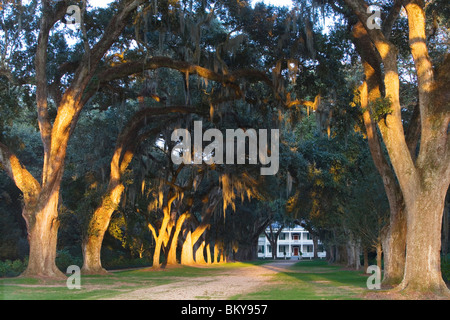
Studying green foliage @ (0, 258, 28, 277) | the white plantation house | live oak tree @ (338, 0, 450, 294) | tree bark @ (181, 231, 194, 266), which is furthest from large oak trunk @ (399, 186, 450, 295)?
the white plantation house

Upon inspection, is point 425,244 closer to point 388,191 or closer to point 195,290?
point 388,191

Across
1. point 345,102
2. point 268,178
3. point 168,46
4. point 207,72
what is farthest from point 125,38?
point 268,178

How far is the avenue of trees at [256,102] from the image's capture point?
511 inches

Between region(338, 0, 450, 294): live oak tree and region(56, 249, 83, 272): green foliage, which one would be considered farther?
region(56, 249, 83, 272): green foliage

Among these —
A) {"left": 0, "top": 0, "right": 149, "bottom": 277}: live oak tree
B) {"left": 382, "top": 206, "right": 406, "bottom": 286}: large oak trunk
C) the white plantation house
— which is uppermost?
{"left": 0, "top": 0, "right": 149, "bottom": 277}: live oak tree

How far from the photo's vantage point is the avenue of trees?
12977 mm

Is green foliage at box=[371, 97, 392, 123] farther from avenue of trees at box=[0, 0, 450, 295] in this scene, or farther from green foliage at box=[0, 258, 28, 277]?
green foliage at box=[0, 258, 28, 277]

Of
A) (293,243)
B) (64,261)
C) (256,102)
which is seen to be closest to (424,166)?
(256,102)

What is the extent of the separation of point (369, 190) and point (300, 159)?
518cm

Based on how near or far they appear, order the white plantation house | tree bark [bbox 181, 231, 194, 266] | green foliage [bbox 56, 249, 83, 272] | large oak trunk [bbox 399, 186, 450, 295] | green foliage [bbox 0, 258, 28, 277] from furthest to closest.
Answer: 1. the white plantation house
2. tree bark [bbox 181, 231, 194, 266]
3. green foliage [bbox 56, 249, 83, 272]
4. green foliage [bbox 0, 258, 28, 277]
5. large oak trunk [bbox 399, 186, 450, 295]

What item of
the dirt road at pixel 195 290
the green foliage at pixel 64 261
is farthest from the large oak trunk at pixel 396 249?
the green foliage at pixel 64 261

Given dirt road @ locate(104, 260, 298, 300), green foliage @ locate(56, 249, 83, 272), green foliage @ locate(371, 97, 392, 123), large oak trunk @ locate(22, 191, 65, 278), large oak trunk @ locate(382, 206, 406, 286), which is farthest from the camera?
green foliage @ locate(56, 249, 83, 272)

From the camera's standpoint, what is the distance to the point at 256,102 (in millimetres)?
22250

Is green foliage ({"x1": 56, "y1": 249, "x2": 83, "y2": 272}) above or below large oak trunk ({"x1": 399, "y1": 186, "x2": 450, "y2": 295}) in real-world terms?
below
